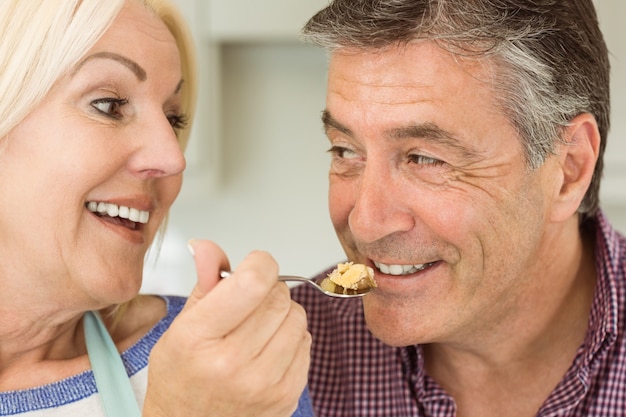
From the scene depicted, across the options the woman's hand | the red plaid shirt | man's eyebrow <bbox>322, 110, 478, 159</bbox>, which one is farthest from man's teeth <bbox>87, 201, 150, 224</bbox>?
the red plaid shirt

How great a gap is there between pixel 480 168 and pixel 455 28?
23 cm

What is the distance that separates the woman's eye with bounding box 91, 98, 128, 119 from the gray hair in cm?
38

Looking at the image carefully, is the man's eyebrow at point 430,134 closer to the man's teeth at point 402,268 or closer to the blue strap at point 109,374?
the man's teeth at point 402,268

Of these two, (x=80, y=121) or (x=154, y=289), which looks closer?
Result: (x=80, y=121)

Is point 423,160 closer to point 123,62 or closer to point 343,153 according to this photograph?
point 343,153

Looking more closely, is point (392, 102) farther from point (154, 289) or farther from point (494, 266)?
point (154, 289)

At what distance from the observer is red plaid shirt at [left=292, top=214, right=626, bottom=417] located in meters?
1.63

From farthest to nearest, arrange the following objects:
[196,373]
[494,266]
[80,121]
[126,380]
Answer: [494,266], [126,380], [80,121], [196,373]

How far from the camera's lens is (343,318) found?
6.10 ft

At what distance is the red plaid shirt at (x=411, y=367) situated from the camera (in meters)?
1.63

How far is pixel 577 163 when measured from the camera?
5.34 ft

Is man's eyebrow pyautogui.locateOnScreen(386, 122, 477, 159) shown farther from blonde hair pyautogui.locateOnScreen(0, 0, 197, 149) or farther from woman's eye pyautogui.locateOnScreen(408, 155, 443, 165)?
blonde hair pyautogui.locateOnScreen(0, 0, 197, 149)

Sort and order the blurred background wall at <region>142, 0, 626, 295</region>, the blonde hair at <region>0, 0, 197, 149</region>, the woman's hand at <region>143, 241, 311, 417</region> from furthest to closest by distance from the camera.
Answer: the blurred background wall at <region>142, 0, 626, 295</region>
the blonde hair at <region>0, 0, 197, 149</region>
the woman's hand at <region>143, 241, 311, 417</region>

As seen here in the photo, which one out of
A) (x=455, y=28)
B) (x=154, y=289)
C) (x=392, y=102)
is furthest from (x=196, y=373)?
(x=154, y=289)
